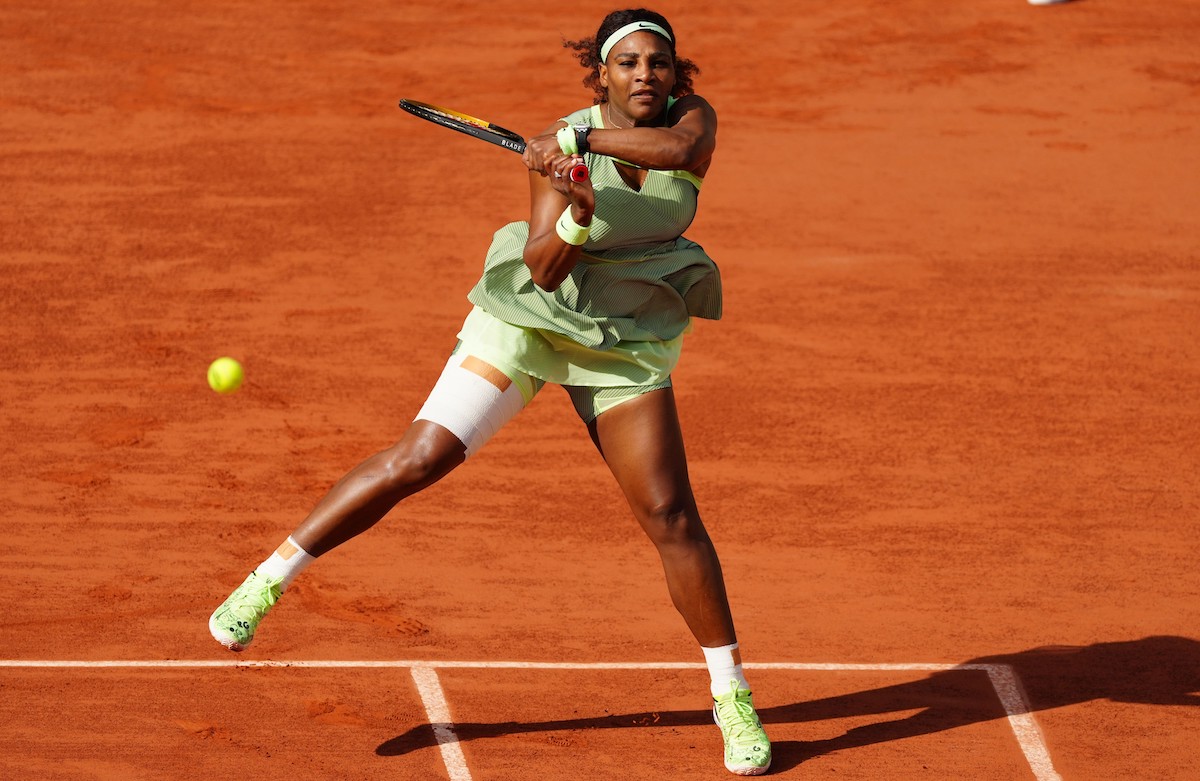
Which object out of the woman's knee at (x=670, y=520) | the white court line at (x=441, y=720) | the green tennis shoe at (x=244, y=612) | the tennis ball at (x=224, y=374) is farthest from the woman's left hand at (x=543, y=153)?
the tennis ball at (x=224, y=374)

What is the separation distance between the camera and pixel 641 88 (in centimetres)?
489

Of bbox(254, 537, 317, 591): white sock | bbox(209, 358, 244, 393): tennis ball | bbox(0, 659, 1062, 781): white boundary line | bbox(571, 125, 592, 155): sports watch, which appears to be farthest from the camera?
bbox(209, 358, 244, 393): tennis ball

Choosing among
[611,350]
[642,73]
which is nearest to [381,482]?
[611,350]

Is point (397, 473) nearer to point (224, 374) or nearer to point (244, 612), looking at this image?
point (244, 612)

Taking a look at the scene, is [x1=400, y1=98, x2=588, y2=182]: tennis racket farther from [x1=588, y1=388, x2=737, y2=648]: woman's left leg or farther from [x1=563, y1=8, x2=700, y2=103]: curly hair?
[x1=588, y1=388, x2=737, y2=648]: woman's left leg

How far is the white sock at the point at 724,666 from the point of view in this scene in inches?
204

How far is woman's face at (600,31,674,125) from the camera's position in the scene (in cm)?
488

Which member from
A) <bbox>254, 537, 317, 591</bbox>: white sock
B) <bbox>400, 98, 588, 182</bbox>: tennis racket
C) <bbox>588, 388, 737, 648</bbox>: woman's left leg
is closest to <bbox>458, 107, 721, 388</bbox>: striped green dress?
<bbox>588, 388, 737, 648</bbox>: woman's left leg

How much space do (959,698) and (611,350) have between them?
2018 millimetres

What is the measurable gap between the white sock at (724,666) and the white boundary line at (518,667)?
2.77ft

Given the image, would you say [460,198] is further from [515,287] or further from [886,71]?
[515,287]

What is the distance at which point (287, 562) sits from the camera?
5.11m

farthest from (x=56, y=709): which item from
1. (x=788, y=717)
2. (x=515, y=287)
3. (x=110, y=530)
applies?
(x=788, y=717)

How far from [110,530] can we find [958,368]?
4.85 metres
